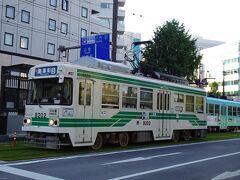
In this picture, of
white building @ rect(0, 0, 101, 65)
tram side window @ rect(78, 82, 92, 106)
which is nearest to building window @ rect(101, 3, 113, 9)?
white building @ rect(0, 0, 101, 65)

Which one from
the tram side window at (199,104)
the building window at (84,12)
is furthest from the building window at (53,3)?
the tram side window at (199,104)

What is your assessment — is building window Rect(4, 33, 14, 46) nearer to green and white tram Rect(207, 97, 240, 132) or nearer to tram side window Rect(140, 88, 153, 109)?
green and white tram Rect(207, 97, 240, 132)

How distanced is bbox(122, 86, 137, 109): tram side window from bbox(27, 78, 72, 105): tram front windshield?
3.47 metres

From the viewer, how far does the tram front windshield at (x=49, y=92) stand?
1595cm

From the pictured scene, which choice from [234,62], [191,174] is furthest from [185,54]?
[234,62]

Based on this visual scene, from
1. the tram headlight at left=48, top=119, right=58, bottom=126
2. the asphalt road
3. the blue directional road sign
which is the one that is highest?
the blue directional road sign

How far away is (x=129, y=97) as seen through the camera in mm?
19125

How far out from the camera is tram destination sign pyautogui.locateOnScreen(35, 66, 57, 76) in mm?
16122

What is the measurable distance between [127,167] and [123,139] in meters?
6.48

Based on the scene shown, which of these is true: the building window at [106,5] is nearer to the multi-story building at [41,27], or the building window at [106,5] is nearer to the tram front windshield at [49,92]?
the multi-story building at [41,27]

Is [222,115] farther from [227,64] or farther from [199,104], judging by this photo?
[227,64]

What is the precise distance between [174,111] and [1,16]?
25579mm

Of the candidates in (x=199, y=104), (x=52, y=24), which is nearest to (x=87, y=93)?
(x=199, y=104)

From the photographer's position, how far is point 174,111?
22750 millimetres
